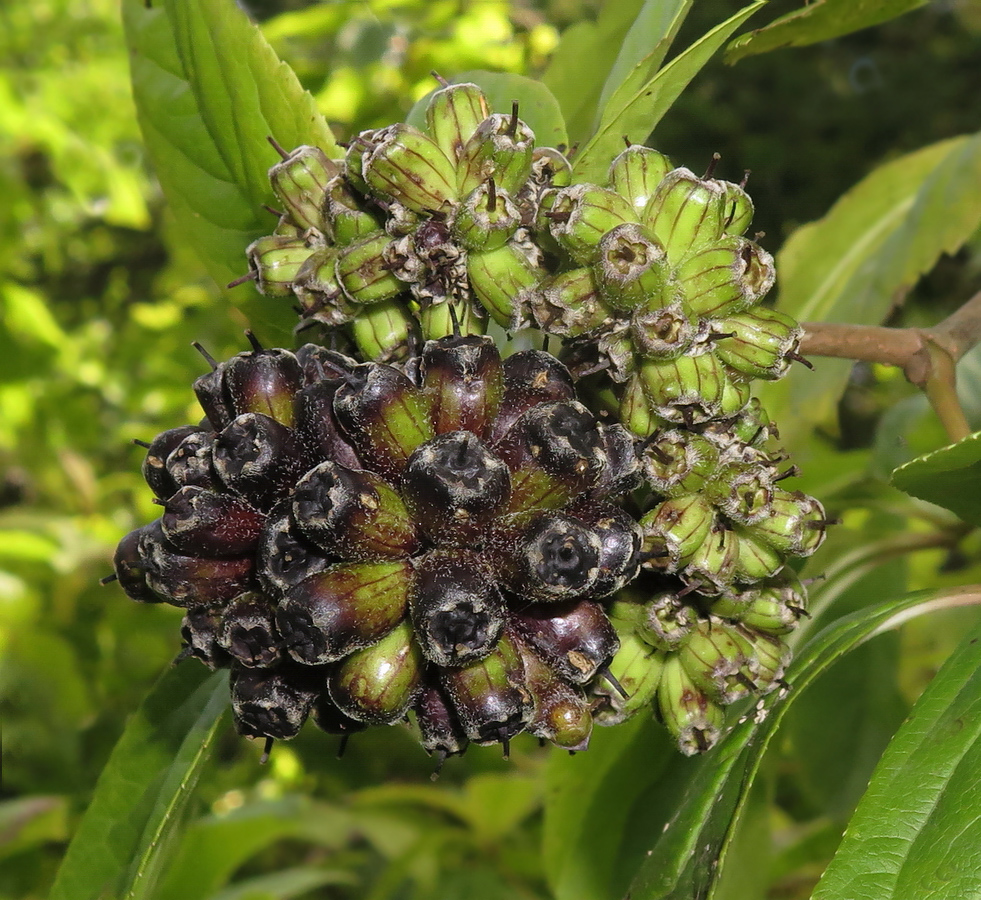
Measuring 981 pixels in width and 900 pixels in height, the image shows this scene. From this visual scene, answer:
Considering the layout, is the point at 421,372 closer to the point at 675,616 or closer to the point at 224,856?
the point at 675,616

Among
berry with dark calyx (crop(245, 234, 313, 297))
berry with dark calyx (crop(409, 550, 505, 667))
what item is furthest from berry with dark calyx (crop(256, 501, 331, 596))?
berry with dark calyx (crop(245, 234, 313, 297))

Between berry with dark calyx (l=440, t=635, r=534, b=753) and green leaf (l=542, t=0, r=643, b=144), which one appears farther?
green leaf (l=542, t=0, r=643, b=144)

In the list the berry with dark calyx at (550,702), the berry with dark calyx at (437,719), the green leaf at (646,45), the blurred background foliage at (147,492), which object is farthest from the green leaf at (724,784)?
the blurred background foliage at (147,492)

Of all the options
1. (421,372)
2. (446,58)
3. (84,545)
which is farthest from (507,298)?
(84,545)

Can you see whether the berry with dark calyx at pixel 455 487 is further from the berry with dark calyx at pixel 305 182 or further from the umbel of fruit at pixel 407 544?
the berry with dark calyx at pixel 305 182

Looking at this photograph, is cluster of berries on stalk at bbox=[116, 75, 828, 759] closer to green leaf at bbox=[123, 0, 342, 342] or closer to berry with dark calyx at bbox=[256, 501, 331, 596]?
berry with dark calyx at bbox=[256, 501, 331, 596]

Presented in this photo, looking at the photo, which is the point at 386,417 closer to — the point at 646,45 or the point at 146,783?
the point at 646,45

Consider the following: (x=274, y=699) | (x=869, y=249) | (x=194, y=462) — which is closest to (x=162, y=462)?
(x=194, y=462)
